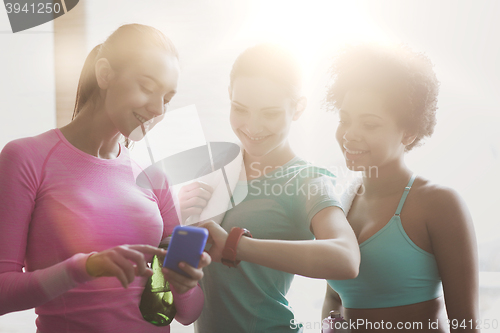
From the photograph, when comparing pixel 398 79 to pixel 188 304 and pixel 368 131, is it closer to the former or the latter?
pixel 368 131

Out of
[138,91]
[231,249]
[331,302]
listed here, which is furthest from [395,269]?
[138,91]

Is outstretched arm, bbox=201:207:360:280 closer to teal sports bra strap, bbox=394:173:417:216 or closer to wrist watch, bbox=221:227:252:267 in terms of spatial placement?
wrist watch, bbox=221:227:252:267

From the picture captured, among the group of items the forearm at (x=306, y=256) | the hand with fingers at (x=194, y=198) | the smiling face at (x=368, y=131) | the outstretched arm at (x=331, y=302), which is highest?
the smiling face at (x=368, y=131)

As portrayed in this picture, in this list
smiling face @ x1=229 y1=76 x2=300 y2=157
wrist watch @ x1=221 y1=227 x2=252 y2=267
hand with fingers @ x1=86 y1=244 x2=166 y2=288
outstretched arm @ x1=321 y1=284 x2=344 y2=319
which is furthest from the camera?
outstretched arm @ x1=321 y1=284 x2=344 y2=319

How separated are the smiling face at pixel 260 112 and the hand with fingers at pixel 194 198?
13 centimetres

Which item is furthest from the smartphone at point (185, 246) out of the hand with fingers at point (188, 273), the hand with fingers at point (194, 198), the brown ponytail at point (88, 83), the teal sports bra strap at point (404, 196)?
the teal sports bra strap at point (404, 196)

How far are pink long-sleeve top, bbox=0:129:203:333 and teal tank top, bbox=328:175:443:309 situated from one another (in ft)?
1.20

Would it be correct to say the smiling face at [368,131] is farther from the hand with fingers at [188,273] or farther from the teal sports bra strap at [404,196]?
the hand with fingers at [188,273]

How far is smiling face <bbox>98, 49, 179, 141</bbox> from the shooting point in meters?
0.65

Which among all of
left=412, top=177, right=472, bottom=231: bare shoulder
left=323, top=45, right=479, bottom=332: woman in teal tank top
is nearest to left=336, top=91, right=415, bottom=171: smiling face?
left=323, top=45, right=479, bottom=332: woman in teal tank top

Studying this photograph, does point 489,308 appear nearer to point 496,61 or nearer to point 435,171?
point 435,171

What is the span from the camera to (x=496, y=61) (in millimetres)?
958

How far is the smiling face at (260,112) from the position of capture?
2.35 feet

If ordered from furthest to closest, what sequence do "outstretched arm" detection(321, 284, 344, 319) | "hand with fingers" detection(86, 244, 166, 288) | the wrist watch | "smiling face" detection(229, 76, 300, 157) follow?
"outstretched arm" detection(321, 284, 344, 319) → "smiling face" detection(229, 76, 300, 157) → the wrist watch → "hand with fingers" detection(86, 244, 166, 288)
